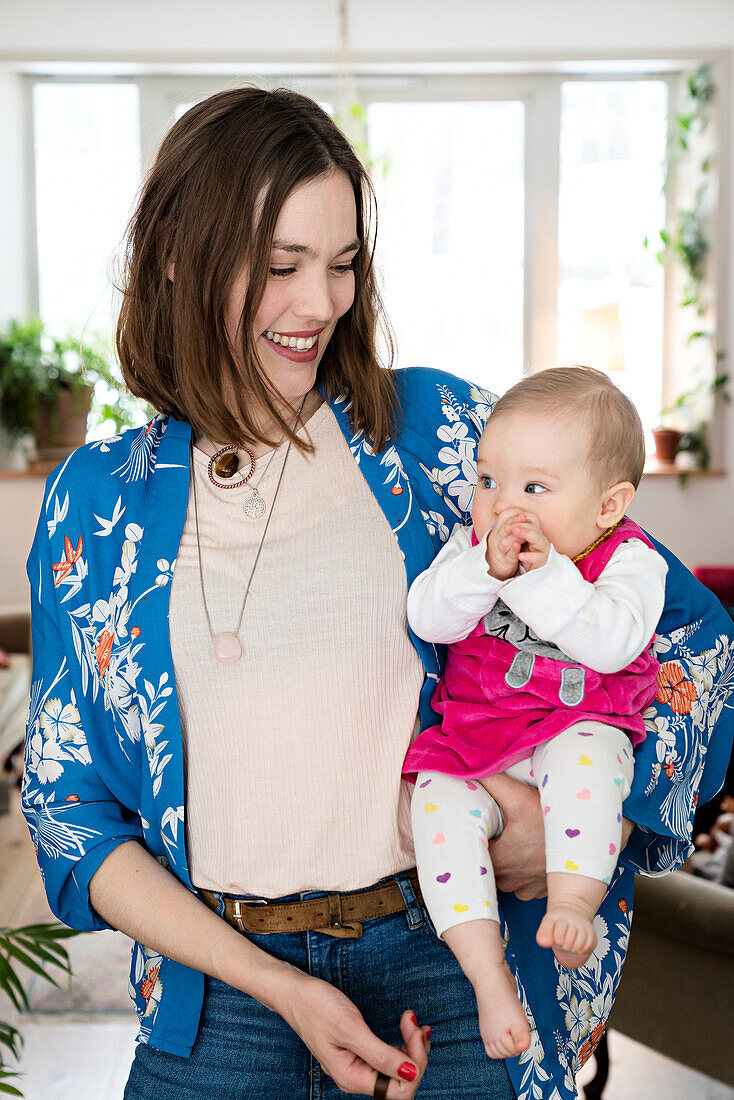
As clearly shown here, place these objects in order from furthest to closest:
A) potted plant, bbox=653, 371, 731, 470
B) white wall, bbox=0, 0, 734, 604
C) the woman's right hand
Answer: potted plant, bbox=653, 371, 731, 470
white wall, bbox=0, 0, 734, 604
the woman's right hand

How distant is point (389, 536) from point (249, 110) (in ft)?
1.76

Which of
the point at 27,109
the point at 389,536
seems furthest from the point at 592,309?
the point at 389,536

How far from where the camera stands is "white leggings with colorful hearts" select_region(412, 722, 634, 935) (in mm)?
1032

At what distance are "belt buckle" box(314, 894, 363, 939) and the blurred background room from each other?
432 centimetres

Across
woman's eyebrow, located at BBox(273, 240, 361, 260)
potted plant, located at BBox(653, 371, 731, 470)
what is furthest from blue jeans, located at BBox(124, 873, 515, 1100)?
potted plant, located at BBox(653, 371, 731, 470)

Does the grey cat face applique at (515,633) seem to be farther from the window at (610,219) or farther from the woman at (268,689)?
the window at (610,219)

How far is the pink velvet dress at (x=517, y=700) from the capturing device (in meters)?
1.11

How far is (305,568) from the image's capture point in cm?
119

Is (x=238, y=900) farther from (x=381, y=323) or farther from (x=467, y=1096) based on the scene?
(x=381, y=323)

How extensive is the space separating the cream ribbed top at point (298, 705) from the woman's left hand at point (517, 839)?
102 mm

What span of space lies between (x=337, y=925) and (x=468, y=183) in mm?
5190

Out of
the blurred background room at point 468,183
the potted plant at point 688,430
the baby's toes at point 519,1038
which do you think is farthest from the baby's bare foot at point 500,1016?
the potted plant at point 688,430

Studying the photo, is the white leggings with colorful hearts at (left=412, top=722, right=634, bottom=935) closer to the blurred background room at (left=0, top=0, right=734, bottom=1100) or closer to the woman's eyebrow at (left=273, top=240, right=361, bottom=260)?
the woman's eyebrow at (left=273, top=240, right=361, bottom=260)

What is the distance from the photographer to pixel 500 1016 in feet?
3.24
